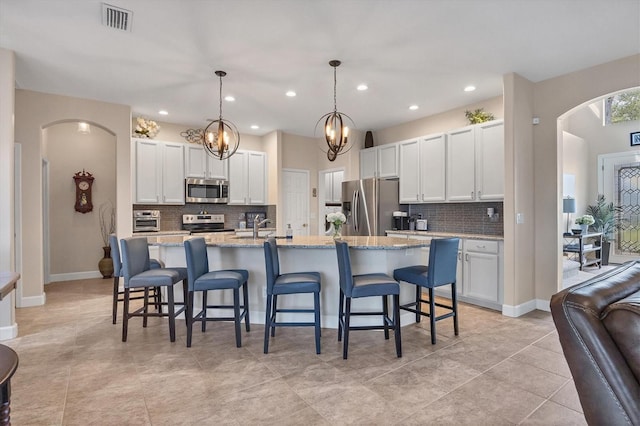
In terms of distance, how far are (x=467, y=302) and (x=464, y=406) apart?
2656 mm

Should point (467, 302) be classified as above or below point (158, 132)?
below

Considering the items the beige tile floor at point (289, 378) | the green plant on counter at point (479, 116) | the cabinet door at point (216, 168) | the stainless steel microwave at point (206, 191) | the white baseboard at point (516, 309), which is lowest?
the beige tile floor at point (289, 378)

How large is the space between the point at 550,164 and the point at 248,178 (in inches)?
193

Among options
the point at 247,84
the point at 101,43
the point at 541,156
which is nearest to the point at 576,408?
the point at 541,156

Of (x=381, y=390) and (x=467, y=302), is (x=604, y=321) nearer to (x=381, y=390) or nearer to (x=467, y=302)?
(x=381, y=390)

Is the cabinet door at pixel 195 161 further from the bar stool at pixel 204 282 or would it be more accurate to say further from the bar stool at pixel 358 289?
the bar stool at pixel 358 289

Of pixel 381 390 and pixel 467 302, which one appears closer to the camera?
pixel 381 390

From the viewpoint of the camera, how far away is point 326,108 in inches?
209

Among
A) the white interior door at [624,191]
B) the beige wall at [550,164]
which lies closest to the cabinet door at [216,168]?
the beige wall at [550,164]

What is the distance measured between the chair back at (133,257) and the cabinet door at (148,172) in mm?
2258

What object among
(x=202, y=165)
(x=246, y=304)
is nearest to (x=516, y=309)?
(x=246, y=304)

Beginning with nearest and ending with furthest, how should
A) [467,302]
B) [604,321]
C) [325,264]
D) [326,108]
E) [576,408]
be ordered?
[604,321] < [576,408] < [325,264] < [467,302] < [326,108]

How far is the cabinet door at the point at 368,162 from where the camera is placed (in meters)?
6.22

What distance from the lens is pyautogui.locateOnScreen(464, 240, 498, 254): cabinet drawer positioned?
13.7 ft
